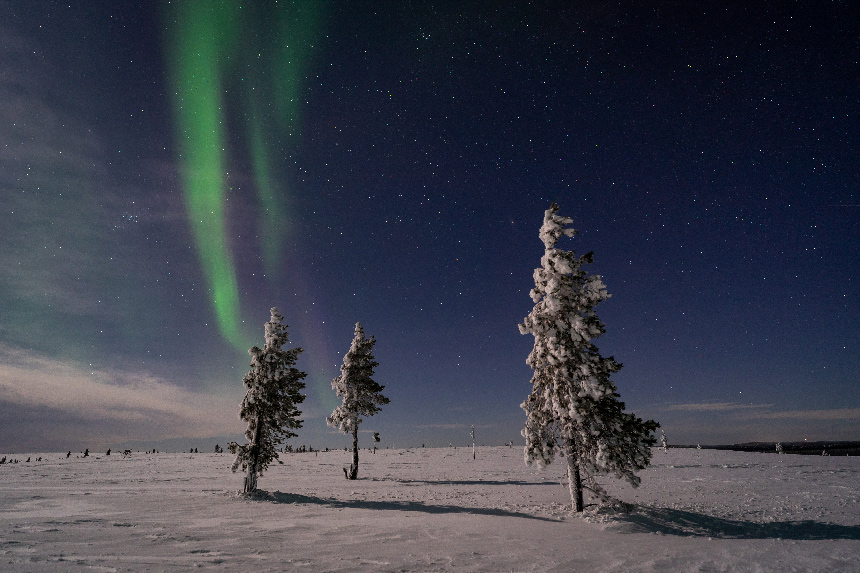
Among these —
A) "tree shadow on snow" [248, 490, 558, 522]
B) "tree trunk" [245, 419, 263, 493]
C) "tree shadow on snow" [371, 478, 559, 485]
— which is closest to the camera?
"tree shadow on snow" [248, 490, 558, 522]

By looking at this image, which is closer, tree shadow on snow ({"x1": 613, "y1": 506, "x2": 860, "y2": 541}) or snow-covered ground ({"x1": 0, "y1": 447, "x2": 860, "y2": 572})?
snow-covered ground ({"x1": 0, "y1": 447, "x2": 860, "y2": 572})

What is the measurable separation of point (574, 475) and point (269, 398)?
54.3 ft

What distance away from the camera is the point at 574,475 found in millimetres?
18781

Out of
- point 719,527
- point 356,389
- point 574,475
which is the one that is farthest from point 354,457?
point 719,527

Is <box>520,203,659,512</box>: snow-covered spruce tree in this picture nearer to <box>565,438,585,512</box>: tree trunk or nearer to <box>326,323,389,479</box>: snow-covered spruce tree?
<box>565,438,585,512</box>: tree trunk

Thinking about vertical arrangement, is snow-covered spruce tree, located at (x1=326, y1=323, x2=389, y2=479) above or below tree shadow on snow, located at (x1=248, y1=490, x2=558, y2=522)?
above

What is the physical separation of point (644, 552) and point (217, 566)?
1090 cm

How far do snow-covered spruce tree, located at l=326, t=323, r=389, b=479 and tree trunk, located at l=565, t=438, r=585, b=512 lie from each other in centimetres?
2183

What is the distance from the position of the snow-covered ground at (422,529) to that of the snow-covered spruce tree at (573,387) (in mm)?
2291

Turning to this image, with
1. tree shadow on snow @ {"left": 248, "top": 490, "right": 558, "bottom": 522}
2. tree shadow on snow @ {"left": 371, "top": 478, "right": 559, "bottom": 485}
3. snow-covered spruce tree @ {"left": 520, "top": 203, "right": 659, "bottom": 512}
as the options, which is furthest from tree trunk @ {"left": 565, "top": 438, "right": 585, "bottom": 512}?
tree shadow on snow @ {"left": 371, "top": 478, "right": 559, "bottom": 485}

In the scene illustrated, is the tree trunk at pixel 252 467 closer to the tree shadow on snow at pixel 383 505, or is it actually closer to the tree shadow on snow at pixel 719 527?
the tree shadow on snow at pixel 383 505

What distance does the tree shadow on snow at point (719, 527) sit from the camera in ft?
51.6

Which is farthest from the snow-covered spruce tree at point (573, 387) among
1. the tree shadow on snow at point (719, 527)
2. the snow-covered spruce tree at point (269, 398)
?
the snow-covered spruce tree at point (269, 398)

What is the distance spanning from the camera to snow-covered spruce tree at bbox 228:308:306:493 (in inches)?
952
